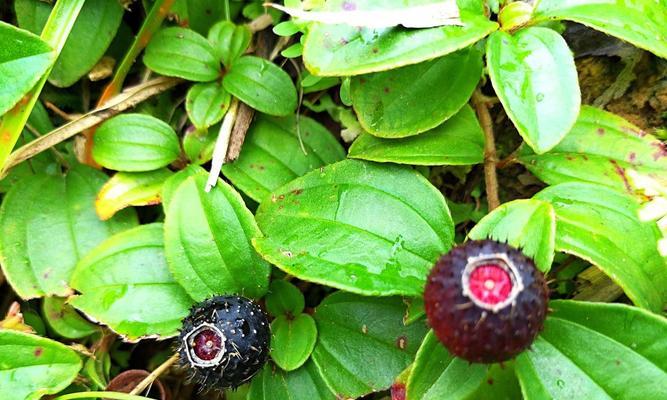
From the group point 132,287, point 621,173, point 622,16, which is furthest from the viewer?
point 132,287

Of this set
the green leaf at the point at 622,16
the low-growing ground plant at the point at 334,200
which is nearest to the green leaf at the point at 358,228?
the low-growing ground plant at the point at 334,200

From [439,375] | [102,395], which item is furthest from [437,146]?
[102,395]

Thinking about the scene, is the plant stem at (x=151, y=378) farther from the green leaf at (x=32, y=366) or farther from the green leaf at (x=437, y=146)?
the green leaf at (x=437, y=146)

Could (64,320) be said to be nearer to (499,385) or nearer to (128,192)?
(128,192)

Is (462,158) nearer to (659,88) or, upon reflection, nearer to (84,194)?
(659,88)

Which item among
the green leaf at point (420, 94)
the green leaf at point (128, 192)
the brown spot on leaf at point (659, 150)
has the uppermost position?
the green leaf at point (420, 94)

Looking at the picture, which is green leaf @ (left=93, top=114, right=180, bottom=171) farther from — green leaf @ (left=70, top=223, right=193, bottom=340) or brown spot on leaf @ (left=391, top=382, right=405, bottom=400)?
brown spot on leaf @ (left=391, top=382, right=405, bottom=400)

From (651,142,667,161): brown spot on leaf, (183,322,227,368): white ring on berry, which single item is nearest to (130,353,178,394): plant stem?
(183,322,227,368): white ring on berry
